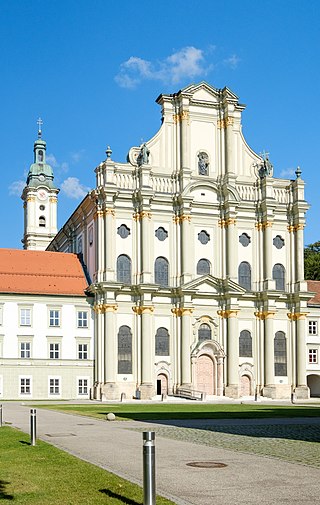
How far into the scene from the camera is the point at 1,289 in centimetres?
6731

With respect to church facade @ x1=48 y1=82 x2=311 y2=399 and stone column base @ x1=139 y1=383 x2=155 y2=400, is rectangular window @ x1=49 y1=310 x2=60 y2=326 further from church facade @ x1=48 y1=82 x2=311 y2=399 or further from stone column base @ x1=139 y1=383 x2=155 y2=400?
stone column base @ x1=139 y1=383 x2=155 y2=400

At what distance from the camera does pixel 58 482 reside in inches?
548

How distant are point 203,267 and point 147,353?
33.6ft

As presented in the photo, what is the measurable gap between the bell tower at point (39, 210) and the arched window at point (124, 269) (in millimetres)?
41226

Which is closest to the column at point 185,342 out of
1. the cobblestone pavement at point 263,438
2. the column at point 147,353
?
the column at point 147,353

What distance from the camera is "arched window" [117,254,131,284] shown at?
70.1 metres

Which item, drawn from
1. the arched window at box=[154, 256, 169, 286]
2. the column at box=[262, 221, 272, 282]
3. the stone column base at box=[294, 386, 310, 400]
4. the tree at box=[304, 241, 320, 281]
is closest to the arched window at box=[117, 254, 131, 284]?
the arched window at box=[154, 256, 169, 286]

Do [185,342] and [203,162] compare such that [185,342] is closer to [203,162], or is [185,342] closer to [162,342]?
[162,342]

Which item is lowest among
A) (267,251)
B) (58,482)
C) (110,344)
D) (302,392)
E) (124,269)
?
(302,392)

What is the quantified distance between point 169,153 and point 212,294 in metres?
14.1

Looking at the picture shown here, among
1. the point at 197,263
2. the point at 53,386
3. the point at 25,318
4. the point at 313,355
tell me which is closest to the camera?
the point at 53,386

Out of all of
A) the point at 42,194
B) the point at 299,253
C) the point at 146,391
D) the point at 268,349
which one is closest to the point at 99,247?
the point at 146,391

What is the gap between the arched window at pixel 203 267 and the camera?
72750 millimetres

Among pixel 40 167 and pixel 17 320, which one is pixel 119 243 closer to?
pixel 17 320
